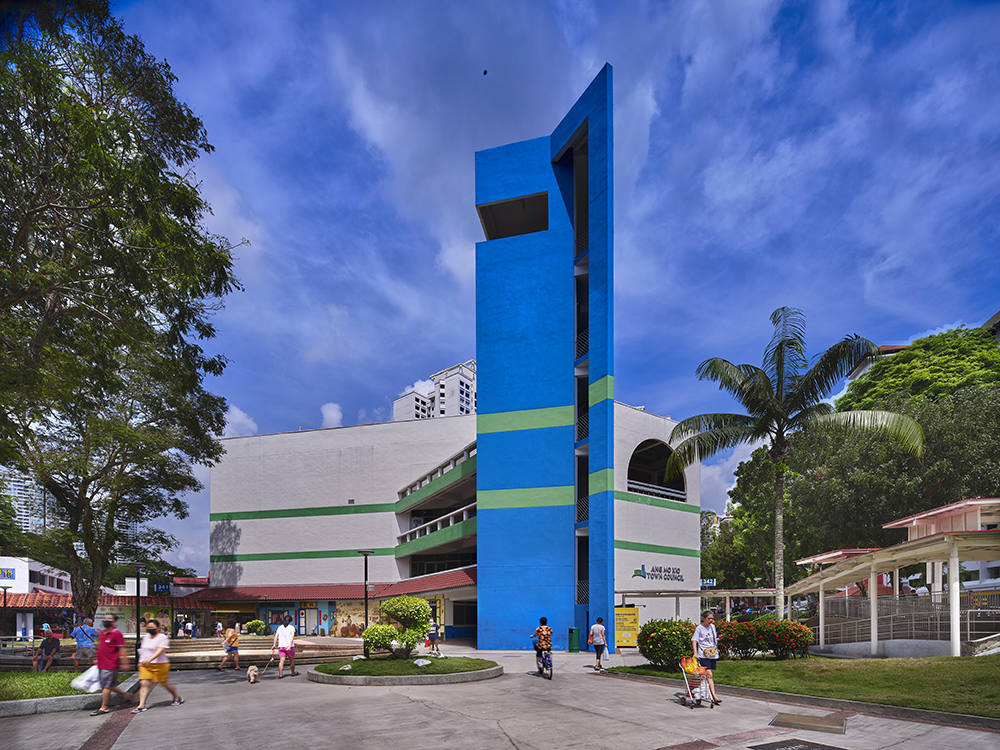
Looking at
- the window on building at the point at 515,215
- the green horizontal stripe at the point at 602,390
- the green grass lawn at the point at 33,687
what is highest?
the window on building at the point at 515,215

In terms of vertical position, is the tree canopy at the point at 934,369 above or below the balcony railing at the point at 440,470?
above

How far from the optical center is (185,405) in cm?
2767

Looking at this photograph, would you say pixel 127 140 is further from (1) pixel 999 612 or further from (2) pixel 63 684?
(1) pixel 999 612

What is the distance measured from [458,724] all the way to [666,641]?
27.1 feet

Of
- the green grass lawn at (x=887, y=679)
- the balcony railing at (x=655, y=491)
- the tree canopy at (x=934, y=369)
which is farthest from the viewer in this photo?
the tree canopy at (x=934, y=369)

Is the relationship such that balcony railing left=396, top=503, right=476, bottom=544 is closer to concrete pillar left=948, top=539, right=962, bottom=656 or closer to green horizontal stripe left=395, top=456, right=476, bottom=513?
green horizontal stripe left=395, top=456, right=476, bottom=513

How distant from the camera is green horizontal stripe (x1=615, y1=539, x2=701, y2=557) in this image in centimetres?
3191

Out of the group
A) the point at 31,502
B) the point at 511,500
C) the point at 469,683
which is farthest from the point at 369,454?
the point at 469,683

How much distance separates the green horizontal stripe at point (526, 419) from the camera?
29.0m

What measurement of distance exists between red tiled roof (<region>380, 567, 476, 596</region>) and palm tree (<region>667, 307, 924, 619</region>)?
13.4m

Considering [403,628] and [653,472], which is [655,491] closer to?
[653,472]

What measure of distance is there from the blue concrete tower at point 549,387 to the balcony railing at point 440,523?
2.88 m

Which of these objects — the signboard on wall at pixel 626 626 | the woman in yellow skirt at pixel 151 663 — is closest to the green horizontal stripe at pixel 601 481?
the signboard on wall at pixel 626 626

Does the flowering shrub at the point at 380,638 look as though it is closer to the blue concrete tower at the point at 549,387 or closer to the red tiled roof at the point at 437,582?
the blue concrete tower at the point at 549,387
